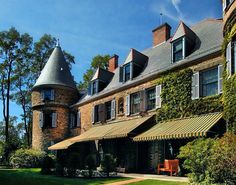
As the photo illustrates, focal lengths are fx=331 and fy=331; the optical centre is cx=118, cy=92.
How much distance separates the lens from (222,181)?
12.7 meters

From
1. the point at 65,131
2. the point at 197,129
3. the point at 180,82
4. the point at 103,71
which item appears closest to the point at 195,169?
the point at 197,129

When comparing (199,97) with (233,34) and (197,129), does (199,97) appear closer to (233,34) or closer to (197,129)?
(197,129)

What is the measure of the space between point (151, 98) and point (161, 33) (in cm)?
816

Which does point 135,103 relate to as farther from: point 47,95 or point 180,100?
point 47,95

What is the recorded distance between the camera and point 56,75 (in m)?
39.2

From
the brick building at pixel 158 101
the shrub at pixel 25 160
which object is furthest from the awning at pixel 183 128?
the shrub at pixel 25 160

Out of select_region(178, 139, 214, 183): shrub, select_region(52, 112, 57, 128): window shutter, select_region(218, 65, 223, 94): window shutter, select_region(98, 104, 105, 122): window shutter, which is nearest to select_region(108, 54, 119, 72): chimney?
select_region(98, 104, 105, 122): window shutter

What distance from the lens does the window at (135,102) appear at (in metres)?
26.7

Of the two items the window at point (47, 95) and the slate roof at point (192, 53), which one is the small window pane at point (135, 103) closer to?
the slate roof at point (192, 53)

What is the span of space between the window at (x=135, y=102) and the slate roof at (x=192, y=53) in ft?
3.42

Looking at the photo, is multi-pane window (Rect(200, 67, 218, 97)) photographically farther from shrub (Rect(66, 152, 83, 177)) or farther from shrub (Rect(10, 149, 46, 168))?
shrub (Rect(10, 149, 46, 168))

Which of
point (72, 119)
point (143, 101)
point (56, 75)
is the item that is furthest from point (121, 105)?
point (56, 75)

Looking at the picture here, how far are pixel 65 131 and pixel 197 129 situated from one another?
2317 cm

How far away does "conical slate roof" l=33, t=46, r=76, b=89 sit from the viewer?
38425 mm
